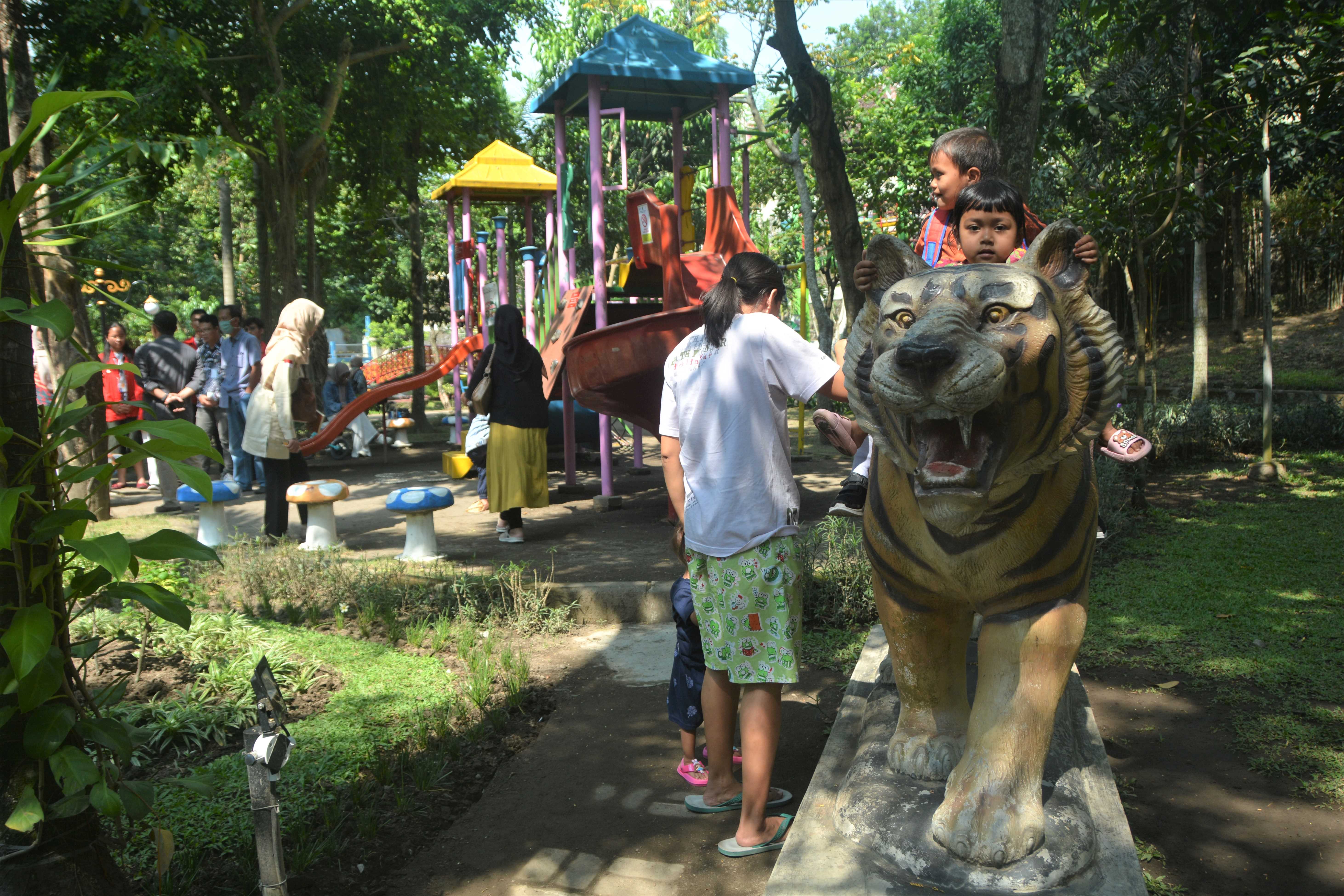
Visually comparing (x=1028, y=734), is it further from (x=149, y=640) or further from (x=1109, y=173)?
(x=1109, y=173)

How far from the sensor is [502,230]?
13.2m

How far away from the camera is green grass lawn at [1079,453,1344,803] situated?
385 centimetres

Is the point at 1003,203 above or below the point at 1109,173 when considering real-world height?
below

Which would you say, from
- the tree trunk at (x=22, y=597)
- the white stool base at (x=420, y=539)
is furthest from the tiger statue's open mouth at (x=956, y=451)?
the white stool base at (x=420, y=539)

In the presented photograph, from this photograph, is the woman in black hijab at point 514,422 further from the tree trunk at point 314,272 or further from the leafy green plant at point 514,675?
the tree trunk at point 314,272

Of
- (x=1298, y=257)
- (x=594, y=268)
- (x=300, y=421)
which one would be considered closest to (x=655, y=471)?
(x=594, y=268)

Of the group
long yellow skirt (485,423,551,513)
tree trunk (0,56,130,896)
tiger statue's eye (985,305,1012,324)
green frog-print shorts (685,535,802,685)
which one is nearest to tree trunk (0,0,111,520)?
long yellow skirt (485,423,551,513)

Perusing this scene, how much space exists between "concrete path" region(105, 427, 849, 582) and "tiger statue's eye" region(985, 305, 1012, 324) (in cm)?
433

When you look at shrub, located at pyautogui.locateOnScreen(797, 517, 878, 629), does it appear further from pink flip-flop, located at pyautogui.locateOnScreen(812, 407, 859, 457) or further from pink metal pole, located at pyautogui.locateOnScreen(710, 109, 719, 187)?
pink metal pole, located at pyautogui.locateOnScreen(710, 109, 719, 187)

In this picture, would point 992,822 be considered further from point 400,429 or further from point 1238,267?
point 1238,267

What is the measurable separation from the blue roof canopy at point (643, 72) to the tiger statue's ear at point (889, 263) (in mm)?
7082

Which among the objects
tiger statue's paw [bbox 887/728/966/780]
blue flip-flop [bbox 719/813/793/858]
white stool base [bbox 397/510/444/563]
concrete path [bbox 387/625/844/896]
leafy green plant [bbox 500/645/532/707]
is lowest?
concrete path [bbox 387/625/844/896]

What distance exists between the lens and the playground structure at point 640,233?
7805mm

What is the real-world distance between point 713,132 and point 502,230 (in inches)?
181
